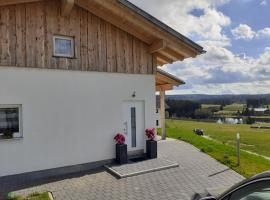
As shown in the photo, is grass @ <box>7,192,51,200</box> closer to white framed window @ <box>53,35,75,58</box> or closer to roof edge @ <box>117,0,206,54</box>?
white framed window @ <box>53,35,75,58</box>

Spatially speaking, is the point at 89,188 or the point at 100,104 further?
the point at 100,104

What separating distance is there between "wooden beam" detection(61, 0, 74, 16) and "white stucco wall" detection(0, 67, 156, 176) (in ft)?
6.52

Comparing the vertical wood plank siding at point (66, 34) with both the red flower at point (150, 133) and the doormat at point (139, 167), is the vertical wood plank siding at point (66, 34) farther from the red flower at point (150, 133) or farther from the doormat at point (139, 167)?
the doormat at point (139, 167)

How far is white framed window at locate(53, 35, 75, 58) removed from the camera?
395 inches

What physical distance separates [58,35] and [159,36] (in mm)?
3717

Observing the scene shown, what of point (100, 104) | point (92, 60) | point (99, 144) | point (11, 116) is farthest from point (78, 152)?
point (92, 60)

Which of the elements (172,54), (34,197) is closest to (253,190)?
(34,197)

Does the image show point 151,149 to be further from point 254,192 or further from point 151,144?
point 254,192

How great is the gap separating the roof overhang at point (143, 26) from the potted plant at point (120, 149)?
3661 millimetres

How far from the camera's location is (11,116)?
9312 millimetres

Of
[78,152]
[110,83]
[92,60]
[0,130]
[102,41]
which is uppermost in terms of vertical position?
[102,41]

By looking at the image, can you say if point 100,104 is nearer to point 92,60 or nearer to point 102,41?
point 92,60

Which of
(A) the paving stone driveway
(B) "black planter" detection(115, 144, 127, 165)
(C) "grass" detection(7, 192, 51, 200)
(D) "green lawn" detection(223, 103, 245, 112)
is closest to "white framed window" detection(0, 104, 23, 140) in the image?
(A) the paving stone driveway

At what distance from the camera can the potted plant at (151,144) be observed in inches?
457
